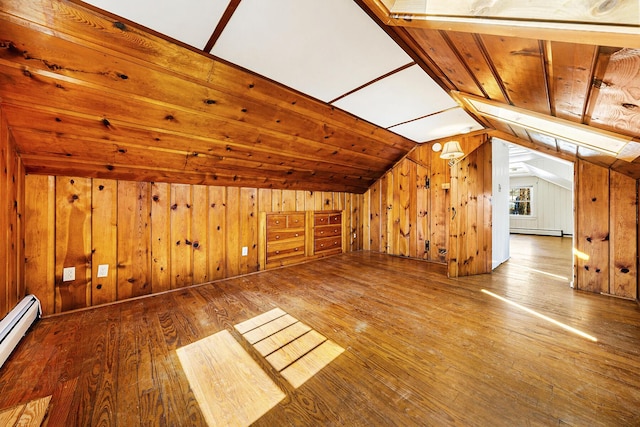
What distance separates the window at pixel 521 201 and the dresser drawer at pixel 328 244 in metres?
7.24

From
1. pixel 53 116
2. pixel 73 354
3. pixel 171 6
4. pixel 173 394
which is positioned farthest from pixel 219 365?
pixel 53 116

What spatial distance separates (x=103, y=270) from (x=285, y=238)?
2.22 meters

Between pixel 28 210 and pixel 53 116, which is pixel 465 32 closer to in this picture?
pixel 53 116

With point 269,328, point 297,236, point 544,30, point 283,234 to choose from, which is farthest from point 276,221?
point 544,30

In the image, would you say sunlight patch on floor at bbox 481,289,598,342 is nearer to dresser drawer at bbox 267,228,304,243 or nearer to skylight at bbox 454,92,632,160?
skylight at bbox 454,92,632,160

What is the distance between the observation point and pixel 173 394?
1.23 m

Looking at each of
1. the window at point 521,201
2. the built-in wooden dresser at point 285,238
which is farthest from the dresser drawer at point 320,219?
the window at point 521,201

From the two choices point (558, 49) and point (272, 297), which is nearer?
point (558, 49)

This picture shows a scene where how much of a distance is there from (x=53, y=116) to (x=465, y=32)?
2664 millimetres

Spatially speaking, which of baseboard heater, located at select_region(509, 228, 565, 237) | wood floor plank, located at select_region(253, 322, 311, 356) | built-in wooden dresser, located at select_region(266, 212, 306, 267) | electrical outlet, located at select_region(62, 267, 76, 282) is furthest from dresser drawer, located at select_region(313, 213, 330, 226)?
baseboard heater, located at select_region(509, 228, 565, 237)

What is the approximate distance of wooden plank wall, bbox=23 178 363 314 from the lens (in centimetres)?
212

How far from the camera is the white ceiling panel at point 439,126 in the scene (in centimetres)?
278

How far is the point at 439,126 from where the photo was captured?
10.5 feet

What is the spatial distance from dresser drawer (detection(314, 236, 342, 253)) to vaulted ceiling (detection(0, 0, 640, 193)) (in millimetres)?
2144
